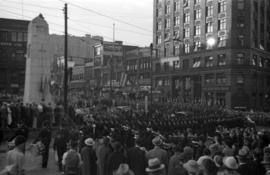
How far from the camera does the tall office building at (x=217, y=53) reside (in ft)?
202

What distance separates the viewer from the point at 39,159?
1633 centimetres

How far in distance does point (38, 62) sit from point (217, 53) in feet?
141

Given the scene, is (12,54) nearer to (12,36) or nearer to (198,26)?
(12,36)

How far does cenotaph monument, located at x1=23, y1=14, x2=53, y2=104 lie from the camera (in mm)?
25812

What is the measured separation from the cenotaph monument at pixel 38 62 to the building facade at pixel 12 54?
41226mm

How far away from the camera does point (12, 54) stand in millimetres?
66812

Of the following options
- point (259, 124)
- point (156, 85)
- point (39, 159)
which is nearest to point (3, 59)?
point (156, 85)

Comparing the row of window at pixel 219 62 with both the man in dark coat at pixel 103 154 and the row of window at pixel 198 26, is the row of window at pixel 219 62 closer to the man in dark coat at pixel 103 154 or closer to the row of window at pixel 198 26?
the row of window at pixel 198 26

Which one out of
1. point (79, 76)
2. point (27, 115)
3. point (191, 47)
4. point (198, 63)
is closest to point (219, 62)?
point (198, 63)

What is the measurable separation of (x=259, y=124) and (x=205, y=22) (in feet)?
111

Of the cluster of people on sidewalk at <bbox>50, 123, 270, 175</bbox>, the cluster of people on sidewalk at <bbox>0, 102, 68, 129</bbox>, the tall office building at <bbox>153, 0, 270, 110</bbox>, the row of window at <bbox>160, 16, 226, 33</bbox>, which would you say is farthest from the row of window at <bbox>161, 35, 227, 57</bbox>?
the cluster of people on sidewalk at <bbox>50, 123, 270, 175</bbox>

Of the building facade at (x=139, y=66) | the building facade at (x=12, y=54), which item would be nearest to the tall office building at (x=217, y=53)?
the building facade at (x=139, y=66)

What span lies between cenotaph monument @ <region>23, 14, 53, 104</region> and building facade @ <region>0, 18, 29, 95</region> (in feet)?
135

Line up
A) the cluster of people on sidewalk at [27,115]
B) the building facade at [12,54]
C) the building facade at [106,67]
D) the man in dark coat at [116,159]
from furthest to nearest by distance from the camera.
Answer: the building facade at [106,67], the building facade at [12,54], the cluster of people on sidewalk at [27,115], the man in dark coat at [116,159]
